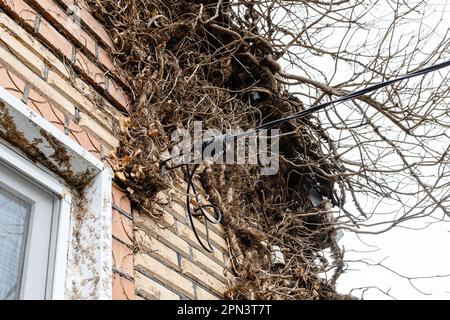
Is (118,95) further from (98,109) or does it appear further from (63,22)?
(63,22)

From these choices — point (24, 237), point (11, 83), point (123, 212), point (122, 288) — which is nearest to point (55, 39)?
point (11, 83)

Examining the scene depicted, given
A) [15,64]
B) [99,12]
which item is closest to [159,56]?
[99,12]

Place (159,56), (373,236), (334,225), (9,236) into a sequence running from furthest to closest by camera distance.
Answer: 1. (334,225)
2. (373,236)
3. (159,56)
4. (9,236)

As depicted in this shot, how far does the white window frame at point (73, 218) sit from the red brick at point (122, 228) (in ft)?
0.22

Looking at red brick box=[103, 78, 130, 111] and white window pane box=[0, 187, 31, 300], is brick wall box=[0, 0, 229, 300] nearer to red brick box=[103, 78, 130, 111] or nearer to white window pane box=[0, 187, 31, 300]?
red brick box=[103, 78, 130, 111]

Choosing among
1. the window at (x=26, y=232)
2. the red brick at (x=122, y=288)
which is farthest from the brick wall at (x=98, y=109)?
the window at (x=26, y=232)

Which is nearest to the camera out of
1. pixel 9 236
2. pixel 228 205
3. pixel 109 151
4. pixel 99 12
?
pixel 9 236

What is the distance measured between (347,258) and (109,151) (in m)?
1.74

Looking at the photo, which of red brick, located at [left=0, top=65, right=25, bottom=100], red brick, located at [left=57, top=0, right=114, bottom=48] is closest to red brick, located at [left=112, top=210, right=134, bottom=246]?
red brick, located at [left=0, top=65, right=25, bottom=100]

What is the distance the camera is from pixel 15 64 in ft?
4.90

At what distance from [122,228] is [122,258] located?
109mm

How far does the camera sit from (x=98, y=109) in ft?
5.88

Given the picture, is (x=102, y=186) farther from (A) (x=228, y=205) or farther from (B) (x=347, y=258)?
(B) (x=347, y=258)

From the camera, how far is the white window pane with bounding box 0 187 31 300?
123cm
